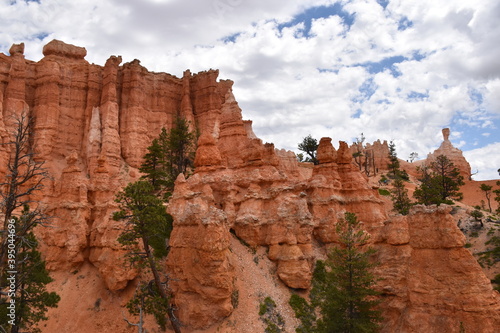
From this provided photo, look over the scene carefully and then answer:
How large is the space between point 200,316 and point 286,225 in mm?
10564

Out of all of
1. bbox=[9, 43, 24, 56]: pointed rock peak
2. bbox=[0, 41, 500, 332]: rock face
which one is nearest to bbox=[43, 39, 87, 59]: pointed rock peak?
bbox=[0, 41, 500, 332]: rock face

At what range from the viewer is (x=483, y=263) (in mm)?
30688

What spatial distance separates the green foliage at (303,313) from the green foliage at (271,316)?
1.34 m

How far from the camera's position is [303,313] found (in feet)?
82.5

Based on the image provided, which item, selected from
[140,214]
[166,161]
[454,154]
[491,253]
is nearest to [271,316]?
[140,214]

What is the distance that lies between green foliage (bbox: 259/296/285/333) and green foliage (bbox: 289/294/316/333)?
1.34 metres

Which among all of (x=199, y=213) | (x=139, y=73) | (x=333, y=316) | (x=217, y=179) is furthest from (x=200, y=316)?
(x=139, y=73)

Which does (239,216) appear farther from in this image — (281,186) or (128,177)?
(128,177)

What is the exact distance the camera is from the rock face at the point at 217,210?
17.5 meters

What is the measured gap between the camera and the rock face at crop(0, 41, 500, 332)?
17.5m

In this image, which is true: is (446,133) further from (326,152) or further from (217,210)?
(217,210)

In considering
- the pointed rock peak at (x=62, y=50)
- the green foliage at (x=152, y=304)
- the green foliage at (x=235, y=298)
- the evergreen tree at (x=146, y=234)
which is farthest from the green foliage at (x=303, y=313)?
the pointed rock peak at (x=62, y=50)

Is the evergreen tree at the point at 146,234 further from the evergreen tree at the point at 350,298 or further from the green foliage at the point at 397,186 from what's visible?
the green foliage at the point at 397,186

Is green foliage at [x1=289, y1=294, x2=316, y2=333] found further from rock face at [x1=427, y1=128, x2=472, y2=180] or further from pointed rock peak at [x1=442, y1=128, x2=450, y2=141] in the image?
pointed rock peak at [x1=442, y1=128, x2=450, y2=141]
